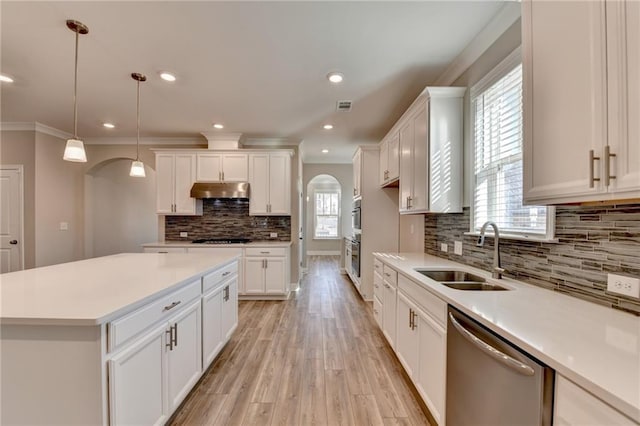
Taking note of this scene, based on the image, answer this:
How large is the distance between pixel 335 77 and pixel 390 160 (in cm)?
138

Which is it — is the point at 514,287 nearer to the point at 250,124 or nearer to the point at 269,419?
the point at 269,419

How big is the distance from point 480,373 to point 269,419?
1.37 metres

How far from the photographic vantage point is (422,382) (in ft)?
5.81

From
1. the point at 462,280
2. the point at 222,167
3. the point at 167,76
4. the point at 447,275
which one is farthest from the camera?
the point at 222,167

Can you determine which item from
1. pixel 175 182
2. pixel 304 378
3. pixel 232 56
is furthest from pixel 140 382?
pixel 175 182

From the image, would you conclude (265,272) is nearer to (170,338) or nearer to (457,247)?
(170,338)

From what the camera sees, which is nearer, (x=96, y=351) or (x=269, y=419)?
(x=96, y=351)

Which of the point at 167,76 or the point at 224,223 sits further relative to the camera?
the point at 224,223

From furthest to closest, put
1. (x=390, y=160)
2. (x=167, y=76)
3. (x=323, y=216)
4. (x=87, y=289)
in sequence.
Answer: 1. (x=323, y=216)
2. (x=390, y=160)
3. (x=167, y=76)
4. (x=87, y=289)

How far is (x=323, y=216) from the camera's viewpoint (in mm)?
9328

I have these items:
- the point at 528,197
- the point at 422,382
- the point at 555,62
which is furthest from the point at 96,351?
the point at 555,62

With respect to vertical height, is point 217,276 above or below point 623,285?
below

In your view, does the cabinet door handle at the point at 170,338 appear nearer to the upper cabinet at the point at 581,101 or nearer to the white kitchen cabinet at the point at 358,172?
the upper cabinet at the point at 581,101

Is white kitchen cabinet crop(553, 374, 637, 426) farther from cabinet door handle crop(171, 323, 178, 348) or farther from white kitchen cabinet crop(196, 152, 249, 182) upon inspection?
white kitchen cabinet crop(196, 152, 249, 182)
